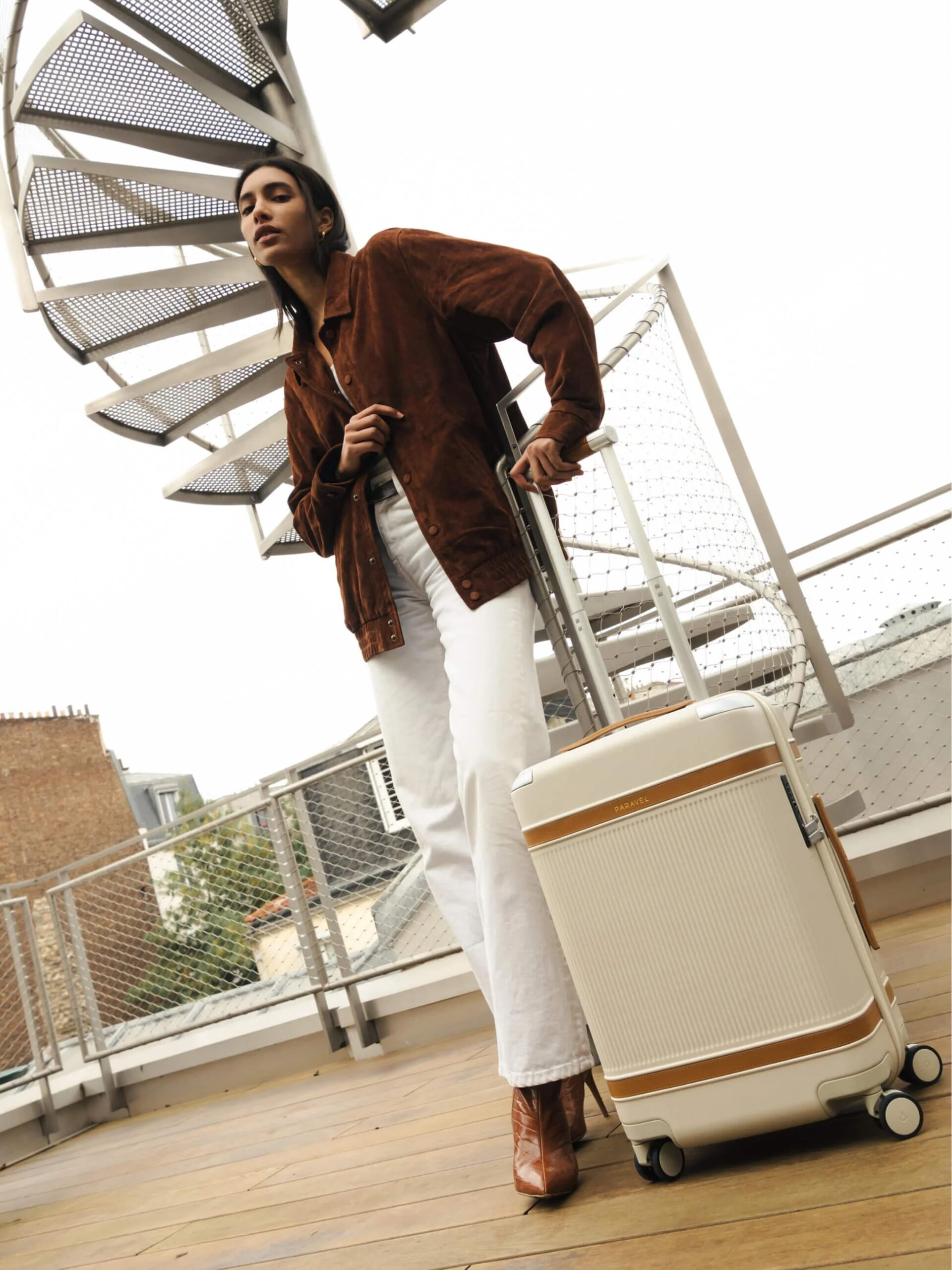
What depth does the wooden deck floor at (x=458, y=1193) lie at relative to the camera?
91 cm

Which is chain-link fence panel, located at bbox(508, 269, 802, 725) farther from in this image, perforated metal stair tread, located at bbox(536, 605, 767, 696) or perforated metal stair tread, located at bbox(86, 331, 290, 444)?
perforated metal stair tread, located at bbox(86, 331, 290, 444)

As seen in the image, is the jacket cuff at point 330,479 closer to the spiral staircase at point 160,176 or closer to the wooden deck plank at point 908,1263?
the wooden deck plank at point 908,1263

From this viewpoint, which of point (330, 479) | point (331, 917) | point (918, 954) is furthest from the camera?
point (331, 917)

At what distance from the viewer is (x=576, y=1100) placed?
4.58 feet

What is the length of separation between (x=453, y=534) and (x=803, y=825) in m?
0.64

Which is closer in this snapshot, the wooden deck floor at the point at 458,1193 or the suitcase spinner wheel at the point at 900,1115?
the wooden deck floor at the point at 458,1193

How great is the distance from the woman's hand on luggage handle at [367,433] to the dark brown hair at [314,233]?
341 mm

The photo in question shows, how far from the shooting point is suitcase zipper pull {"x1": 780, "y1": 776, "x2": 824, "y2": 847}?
109cm

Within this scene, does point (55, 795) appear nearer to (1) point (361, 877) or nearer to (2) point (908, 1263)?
(1) point (361, 877)

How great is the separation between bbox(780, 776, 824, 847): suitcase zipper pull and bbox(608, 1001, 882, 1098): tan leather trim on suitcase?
184mm

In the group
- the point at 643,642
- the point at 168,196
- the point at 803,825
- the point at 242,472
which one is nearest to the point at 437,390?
the point at 803,825

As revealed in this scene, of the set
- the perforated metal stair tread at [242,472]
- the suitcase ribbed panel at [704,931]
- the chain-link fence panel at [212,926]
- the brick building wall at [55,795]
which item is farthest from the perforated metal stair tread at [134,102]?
the brick building wall at [55,795]

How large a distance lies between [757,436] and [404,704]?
6.55m

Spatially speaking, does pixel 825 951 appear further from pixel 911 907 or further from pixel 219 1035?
pixel 219 1035
